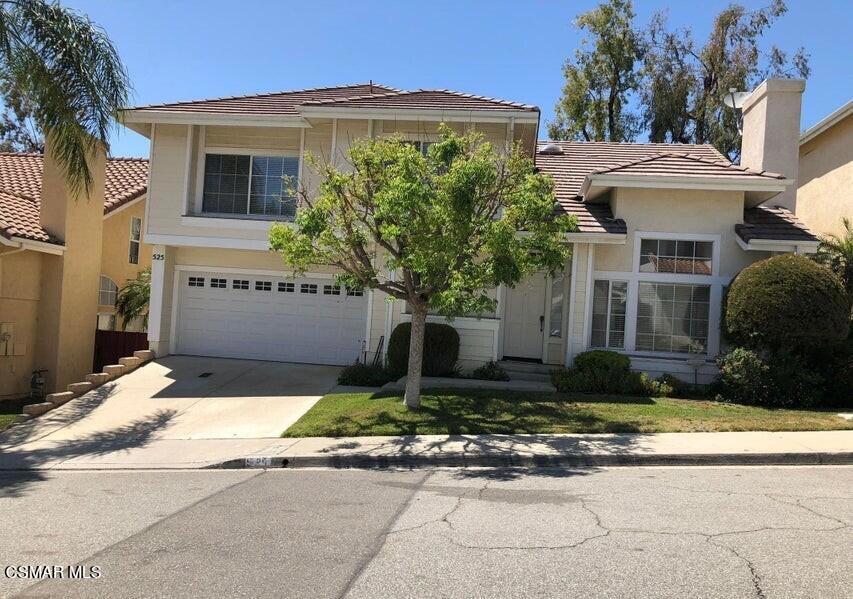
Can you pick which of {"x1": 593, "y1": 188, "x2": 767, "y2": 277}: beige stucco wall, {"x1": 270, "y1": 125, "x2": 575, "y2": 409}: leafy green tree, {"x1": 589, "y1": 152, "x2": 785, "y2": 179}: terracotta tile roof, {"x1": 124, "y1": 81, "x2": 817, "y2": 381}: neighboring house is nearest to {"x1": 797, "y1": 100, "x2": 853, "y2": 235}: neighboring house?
{"x1": 124, "y1": 81, "x2": 817, "y2": 381}: neighboring house

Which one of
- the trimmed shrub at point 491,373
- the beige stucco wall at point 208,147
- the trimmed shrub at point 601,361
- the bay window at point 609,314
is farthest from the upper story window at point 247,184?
the trimmed shrub at point 601,361

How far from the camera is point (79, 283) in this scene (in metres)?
17.0

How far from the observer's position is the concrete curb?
9172 mm

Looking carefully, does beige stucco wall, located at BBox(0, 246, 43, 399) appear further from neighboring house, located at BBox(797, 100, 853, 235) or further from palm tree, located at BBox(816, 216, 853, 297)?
neighboring house, located at BBox(797, 100, 853, 235)

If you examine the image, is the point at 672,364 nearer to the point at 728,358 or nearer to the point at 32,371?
the point at 728,358

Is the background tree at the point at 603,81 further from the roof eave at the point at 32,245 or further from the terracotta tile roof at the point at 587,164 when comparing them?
the roof eave at the point at 32,245

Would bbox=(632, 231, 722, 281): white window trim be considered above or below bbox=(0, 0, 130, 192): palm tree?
below

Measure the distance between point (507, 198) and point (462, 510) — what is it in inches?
229

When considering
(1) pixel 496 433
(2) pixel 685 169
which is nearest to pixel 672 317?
(2) pixel 685 169

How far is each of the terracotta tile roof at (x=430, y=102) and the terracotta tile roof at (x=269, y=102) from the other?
1.44 m

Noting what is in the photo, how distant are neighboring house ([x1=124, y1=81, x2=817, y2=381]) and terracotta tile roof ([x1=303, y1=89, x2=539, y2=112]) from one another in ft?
0.22

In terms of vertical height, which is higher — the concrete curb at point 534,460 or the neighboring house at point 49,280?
the neighboring house at point 49,280

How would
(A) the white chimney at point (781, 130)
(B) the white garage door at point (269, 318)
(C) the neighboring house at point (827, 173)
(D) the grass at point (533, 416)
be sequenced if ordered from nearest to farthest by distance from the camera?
(D) the grass at point (533, 416), (A) the white chimney at point (781, 130), (B) the white garage door at point (269, 318), (C) the neighboring house at point (827, 173)

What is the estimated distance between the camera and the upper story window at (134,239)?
21141mm
